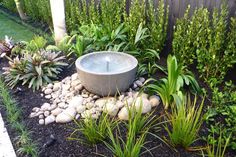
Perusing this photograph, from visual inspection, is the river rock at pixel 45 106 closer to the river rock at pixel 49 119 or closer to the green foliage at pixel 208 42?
the river rock at pixel 49 119

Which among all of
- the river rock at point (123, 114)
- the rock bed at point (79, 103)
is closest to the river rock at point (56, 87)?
the rock bed at point (79, 103)

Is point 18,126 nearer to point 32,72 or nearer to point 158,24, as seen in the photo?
point 32,72

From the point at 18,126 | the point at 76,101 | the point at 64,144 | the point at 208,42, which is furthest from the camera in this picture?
the point at 208,42

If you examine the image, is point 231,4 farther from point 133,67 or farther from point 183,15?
point 133,67

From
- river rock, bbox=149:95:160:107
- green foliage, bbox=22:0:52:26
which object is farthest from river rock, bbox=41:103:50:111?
green foliage, bbox=22:0:52:26

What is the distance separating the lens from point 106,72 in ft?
11.0

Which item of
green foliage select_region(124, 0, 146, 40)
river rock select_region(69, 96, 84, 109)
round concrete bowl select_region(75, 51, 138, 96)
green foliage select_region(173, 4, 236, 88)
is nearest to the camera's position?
round concrete bowl select_region(75, 51, 138, 96)

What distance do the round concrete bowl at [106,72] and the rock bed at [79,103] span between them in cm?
13

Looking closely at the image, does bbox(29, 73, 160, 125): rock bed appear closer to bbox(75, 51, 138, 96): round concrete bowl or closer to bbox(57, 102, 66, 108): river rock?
bbox(57, 102, 66, 108): river rock

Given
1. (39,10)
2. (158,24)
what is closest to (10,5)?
(39,10)

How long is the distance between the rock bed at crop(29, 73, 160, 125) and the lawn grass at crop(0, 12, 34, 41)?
3065 millimetres

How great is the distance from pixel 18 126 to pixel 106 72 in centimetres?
119

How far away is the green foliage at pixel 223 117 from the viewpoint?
2.69m

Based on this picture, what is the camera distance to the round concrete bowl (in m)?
3.24
